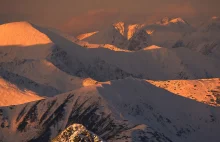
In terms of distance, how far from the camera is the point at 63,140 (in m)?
57.6

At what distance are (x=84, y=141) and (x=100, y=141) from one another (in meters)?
1.60

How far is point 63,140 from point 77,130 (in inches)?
61.4

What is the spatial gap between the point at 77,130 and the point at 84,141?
1228mm

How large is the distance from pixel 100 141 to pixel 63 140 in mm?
3556

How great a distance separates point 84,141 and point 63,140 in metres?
1.97

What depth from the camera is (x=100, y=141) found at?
56469 mm

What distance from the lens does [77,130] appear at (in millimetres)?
57594

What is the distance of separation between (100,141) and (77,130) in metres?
2.53
